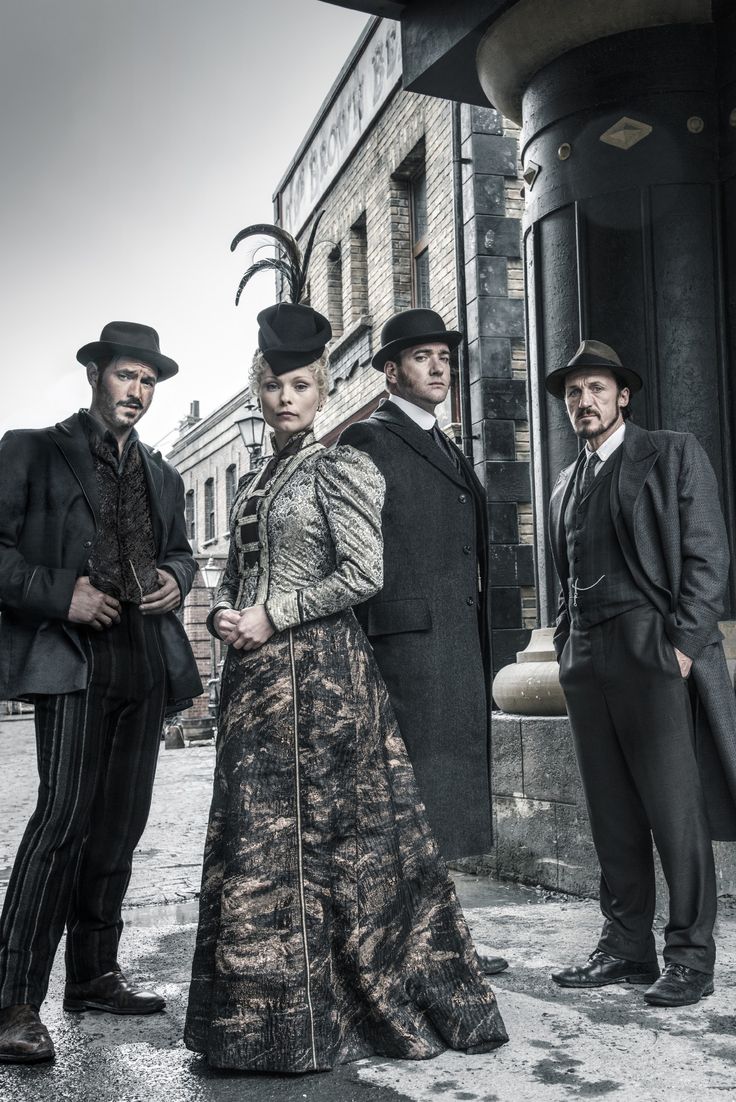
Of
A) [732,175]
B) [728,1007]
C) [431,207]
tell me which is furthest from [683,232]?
[431,207]

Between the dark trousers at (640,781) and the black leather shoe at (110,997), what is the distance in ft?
5.12

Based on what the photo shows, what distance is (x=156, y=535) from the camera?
154 inches

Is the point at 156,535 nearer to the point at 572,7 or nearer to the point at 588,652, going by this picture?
the point at 588,652

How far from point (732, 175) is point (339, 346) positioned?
953 cm

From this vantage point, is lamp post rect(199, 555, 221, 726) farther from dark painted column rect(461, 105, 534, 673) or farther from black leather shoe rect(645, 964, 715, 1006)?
black leather shoe rect(645, 964, 715, 1006)

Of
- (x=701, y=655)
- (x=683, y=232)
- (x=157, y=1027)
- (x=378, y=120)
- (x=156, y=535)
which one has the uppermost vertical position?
(x=378, y=120)

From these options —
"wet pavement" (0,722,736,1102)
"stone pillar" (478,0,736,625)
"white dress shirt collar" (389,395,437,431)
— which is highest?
"stone pillar" (478,0,736,625)

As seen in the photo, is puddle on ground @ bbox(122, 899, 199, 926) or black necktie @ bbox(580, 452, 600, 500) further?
puddle on ground @ bbox(122, 899, 199, 926)

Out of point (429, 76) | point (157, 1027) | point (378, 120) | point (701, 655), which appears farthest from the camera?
point (378, 120)

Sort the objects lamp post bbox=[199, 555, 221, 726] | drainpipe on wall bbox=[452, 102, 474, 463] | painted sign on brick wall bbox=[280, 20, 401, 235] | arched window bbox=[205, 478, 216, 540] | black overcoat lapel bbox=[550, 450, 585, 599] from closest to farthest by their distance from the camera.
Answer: black overcoat lapel bbox=[550, 450, 585, 599], drainpipe on wall bbox=[452, 102, 474, 463], painted sign on brick wall bbox=[280, 20, 401, 235], lamp post bbox=[199, 555, 221, 726], arched window bbox=[205, 478, 216, 540]

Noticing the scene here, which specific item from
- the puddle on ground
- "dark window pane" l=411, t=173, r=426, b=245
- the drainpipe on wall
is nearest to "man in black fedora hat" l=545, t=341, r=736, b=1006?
the puddle on ground

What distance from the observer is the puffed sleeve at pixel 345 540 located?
3178mm

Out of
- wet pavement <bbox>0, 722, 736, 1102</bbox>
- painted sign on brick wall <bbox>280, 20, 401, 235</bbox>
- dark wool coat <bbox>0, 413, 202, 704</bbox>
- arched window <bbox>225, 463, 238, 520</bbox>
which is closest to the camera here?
wet pavement <bbox>0, 722, 736, 1102</bbox>

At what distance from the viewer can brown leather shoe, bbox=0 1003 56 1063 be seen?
3.17m
